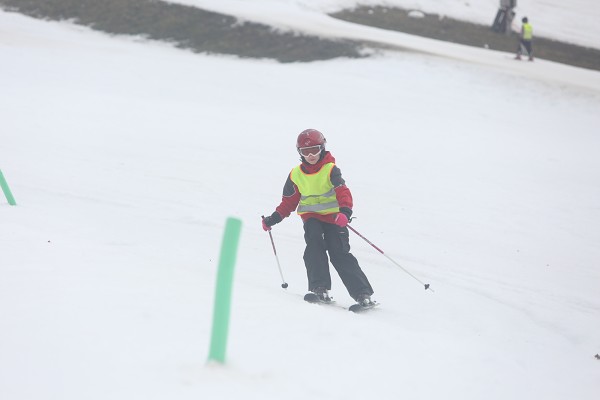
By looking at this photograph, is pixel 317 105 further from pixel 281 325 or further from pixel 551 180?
pixel 281 325

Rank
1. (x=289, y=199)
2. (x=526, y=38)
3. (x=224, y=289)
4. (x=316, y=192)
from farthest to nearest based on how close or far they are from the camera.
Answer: (x=526, y=38) < (x=289, y=199) < (x=316, y=192) < (x=224, y=289)

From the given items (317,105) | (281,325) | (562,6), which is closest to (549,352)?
(281,325)

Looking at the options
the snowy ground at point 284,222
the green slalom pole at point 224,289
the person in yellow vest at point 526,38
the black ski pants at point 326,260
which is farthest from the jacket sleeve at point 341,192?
the person in yellow vest at point 526,38

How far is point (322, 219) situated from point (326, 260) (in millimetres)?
434

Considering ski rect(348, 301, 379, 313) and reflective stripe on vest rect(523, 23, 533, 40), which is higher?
reflective stripe on vest rect(523, 23, 533, 40)

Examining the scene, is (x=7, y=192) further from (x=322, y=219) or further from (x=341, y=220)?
(x=341, y=220)

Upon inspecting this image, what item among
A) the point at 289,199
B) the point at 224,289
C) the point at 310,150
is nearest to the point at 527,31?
the point at 289,199

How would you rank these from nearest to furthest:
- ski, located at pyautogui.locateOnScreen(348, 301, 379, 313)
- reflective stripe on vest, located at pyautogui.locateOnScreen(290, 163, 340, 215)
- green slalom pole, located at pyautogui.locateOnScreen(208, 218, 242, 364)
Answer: green slalom pole, located at pyautogui.locateOnScreen(208, 218, 242, 364), ski, located at pyautogui.locateOnScreen(348, 301, 379, 313), reflective stripe on vest, located at pyautogui.locateOnScreen(290, 163, 340, 215)

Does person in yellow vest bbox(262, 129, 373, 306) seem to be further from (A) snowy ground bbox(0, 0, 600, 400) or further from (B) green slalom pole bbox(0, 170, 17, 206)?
(B) green slalom pole bbox(0, 170, 17, 206)

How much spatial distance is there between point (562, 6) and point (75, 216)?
1336 inches

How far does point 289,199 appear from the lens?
8422mm

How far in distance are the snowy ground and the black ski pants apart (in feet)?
1.53

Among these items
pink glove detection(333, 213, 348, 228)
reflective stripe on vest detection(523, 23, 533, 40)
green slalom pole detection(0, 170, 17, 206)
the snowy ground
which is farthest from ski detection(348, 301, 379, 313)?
reflective stripe on vest detection(523, 23, 533, 40)

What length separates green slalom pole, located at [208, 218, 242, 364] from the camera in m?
4.54
